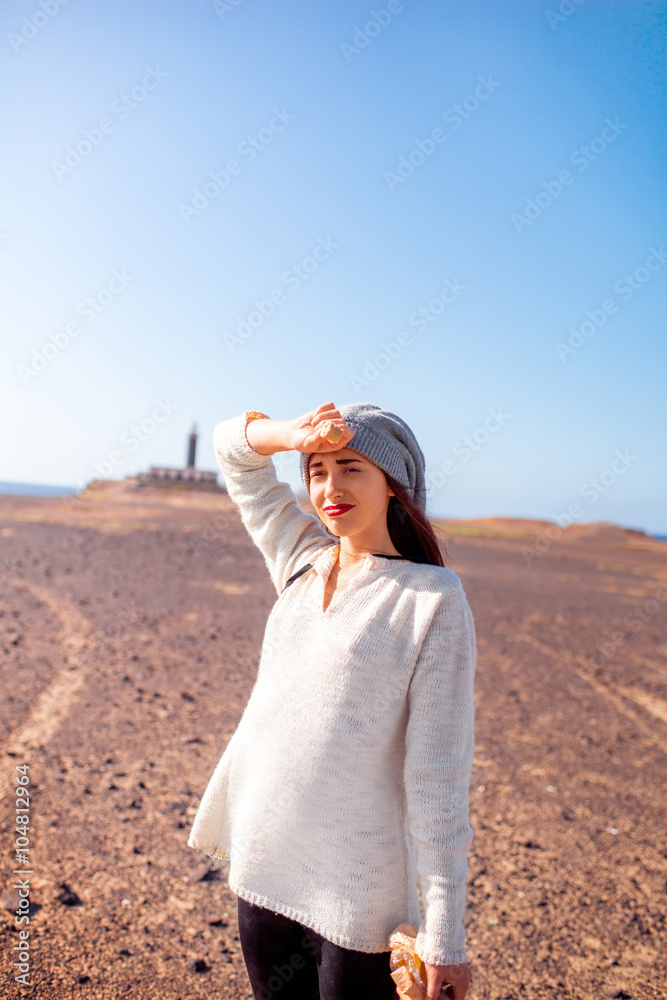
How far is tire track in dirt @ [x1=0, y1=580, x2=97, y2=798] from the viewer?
4578 mm

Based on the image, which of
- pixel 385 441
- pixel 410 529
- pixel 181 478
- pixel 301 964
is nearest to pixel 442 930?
pixel 301 964

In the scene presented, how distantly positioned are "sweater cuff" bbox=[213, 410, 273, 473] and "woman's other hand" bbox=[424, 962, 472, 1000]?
132 centimetres

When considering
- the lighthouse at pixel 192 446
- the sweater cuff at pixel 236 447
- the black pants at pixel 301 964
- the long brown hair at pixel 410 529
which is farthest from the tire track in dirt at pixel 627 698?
the lighthouse at pixel 192 446

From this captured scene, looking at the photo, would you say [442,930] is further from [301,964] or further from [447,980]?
[301,964]

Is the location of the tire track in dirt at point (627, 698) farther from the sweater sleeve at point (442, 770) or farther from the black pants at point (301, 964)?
the sweater sleeve at point (442, 770)

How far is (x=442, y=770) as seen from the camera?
1450 mm

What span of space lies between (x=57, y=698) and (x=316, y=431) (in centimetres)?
513

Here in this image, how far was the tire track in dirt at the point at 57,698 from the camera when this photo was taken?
458cm

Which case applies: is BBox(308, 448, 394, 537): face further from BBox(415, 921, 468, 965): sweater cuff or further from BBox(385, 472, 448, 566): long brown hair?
BBox(415, 921, 468, 965): sweater cuff

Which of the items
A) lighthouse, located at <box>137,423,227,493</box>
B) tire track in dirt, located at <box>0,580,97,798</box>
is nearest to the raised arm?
tire track in dirt, located at <box>0,580,97,798</box>

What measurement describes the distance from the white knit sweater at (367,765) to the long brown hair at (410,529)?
0.41ft

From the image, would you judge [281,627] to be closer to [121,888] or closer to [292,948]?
[292,948]

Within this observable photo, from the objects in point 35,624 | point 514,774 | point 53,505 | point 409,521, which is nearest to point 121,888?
point 409,521

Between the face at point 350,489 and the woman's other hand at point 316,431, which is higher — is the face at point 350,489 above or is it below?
below
